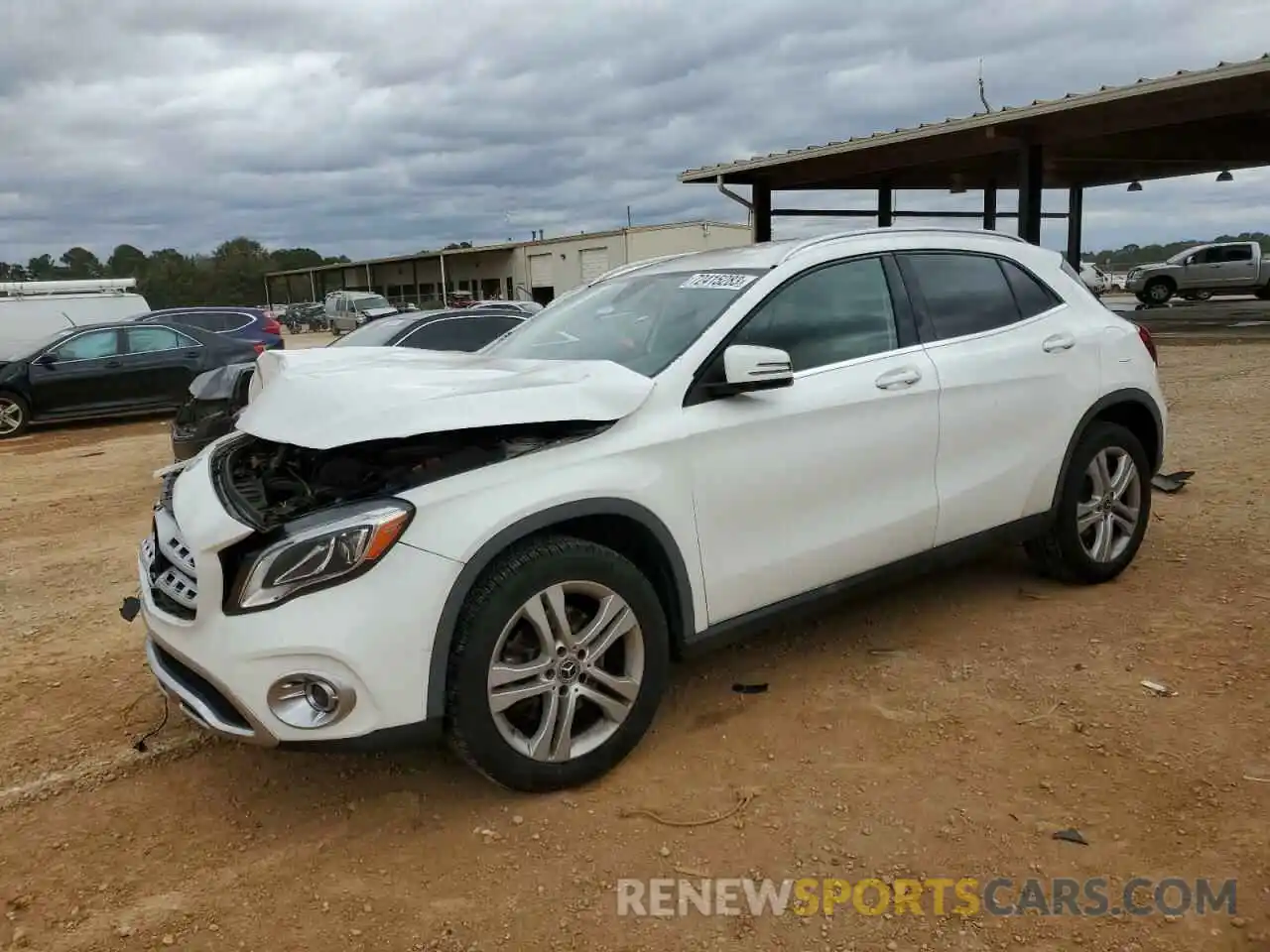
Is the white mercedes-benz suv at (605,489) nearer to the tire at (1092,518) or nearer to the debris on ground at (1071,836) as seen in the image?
the tire at (1092,518)

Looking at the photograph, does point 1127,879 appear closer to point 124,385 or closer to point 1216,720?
point 1216,720

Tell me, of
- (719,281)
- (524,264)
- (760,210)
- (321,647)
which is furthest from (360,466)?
(524,264)

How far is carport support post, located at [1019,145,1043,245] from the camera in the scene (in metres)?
16.0

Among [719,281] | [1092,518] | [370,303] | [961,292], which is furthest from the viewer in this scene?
[370,303]

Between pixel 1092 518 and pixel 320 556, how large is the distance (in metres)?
3.59

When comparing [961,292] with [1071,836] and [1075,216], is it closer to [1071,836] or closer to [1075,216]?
[1071,836]

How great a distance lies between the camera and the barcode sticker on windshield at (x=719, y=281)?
3.55 m

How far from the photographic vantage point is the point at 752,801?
2.93 metres

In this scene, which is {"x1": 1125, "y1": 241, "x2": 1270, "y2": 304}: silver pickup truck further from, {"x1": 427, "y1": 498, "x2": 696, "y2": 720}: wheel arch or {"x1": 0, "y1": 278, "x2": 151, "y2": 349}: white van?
{"x1": 427, "y1": 498, "x2": 696, "y2": 720}: wheel arch

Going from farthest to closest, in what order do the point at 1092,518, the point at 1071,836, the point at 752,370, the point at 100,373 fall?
the point at 100,373, the point at 1092,518, the point at 752,370, the point at 1071,836

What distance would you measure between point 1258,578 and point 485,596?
3943 mm

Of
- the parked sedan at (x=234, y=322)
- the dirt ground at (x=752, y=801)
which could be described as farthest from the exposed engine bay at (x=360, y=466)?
the parked sedan at (x=234, y=322)

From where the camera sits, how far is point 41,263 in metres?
71.7

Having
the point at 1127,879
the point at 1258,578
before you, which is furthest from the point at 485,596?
the point at 1258,578
